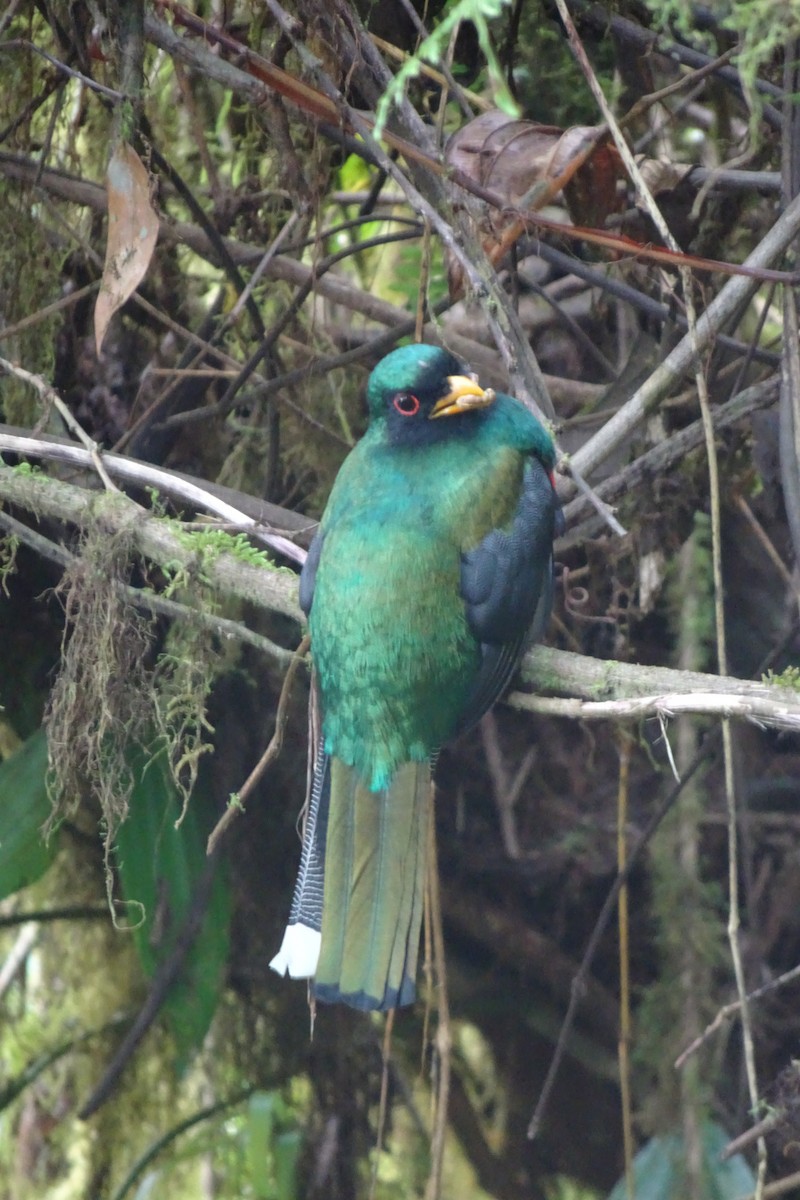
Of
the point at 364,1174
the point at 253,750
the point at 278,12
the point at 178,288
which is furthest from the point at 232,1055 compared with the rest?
A: the point at 278,12

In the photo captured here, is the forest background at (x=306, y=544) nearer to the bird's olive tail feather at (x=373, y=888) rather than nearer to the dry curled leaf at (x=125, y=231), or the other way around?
the dry curled leaf at (x=125, y=231)

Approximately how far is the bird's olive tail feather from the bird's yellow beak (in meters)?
0.76

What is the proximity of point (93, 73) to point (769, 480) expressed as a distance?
1683 millimetres

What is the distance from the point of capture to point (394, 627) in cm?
244

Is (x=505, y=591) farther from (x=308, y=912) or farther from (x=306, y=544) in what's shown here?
(x=308, y=912)

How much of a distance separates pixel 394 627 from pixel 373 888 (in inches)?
18.7

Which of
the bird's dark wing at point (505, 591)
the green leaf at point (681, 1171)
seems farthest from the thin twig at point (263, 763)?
the green leaf at point (681, 1171)

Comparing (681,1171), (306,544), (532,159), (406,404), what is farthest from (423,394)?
(681,1171)

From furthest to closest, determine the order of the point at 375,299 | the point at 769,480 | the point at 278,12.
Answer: the point at 375,299 → the point at 769,480 → the point at 278,12

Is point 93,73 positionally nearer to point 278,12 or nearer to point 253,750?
point 278,12

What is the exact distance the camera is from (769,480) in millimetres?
2783

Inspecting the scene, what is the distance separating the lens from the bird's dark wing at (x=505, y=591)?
8.11 ft

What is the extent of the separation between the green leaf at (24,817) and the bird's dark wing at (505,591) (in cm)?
108

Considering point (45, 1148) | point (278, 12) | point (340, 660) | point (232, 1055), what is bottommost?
point (45, 1148)
